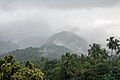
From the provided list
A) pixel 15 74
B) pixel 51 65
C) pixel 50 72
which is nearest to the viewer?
pixel 15 74

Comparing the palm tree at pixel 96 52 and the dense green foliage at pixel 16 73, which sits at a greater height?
the palm tree at pixel 96 52

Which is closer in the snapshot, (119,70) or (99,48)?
(119,70)

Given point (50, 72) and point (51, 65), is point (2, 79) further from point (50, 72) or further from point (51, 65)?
point (51, 65)

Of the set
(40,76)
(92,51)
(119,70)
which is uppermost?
(92,51)

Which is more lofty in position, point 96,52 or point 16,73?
point 96,52

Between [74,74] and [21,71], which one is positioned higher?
[74,74]

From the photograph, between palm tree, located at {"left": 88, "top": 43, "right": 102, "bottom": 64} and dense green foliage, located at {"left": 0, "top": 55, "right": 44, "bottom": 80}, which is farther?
palm tree, located at {"left": 88, "top": 43, "right": 102, "bottom": 64}

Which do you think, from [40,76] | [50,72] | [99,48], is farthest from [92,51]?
[40,76]

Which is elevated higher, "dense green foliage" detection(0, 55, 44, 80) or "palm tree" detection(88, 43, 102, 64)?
"palm tree" detection(88, 43, 102, 64)

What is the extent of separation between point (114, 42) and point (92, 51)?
44.7ft

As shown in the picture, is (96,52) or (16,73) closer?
(16,73)

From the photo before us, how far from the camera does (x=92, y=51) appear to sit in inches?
5472

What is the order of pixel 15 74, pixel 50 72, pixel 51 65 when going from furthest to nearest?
pixel 51 65 < pixel 50 72 < pixel 15 74

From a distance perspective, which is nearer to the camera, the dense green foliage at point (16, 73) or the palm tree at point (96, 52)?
the dense green foliage at point (16, 73)
